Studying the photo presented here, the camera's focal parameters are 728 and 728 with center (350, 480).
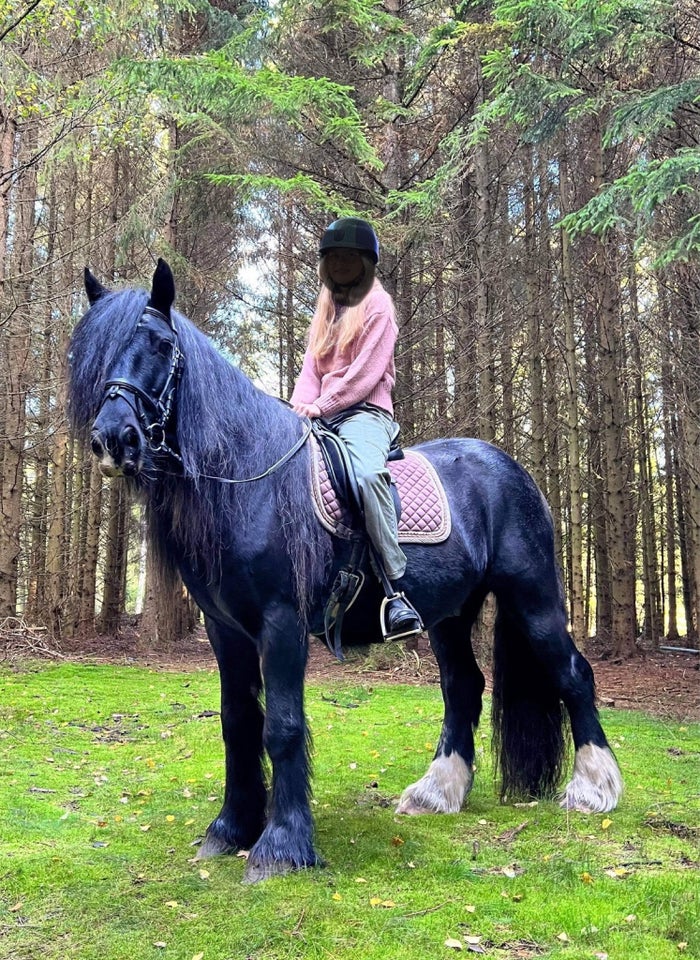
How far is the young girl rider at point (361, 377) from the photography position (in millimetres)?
3502

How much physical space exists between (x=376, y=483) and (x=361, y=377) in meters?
0.62

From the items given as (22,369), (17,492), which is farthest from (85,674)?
(22,369)

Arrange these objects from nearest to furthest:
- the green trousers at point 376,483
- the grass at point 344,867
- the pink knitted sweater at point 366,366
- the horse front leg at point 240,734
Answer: the grass at point 344,867 < the green trousers at point 376,483 < the horse front leg at point 240,734 < the pink knitted sweater at point 366,366

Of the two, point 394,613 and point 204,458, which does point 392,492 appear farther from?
point 204,458

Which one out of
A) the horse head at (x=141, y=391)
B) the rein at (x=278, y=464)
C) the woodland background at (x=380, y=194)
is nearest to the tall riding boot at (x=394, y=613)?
the rein at (x=278, y=464)

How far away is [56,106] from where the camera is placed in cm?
836

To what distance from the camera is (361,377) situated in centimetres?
374

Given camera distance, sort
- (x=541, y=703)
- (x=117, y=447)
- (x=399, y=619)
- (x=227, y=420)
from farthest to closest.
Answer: (x=541, y=703) < (x=399, y=619) < (x=227, y=420) < (x=117, y=447)

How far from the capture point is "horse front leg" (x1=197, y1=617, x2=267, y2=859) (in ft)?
11.7

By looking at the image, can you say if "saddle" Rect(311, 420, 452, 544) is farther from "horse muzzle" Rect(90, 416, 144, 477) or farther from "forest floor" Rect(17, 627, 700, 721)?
"forest floor" Rect(17, 627, 700, 721)

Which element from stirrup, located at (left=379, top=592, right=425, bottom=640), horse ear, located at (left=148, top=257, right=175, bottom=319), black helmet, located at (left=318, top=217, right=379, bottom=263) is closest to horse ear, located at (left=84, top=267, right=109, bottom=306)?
horse ear, located at (left=148, top=257, right=175, bottom=319)

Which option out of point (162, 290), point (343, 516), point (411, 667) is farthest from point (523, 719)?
point (411, 667)

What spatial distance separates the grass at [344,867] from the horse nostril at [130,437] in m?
1.80

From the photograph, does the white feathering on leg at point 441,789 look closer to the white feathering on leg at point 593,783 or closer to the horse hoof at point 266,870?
the white feathering on leg at point 593,783
